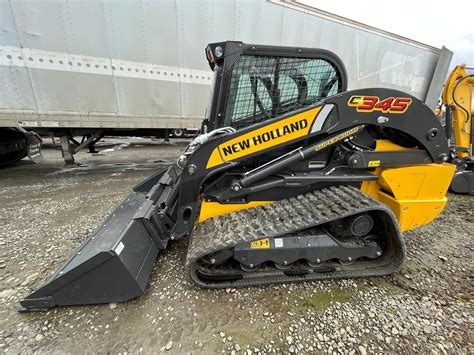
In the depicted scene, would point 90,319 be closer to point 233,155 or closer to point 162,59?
point 233,155

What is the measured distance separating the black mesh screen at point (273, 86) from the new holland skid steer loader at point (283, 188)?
1cm

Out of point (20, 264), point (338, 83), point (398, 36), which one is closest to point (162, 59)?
point (338, 83)

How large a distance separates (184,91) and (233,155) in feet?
13.1

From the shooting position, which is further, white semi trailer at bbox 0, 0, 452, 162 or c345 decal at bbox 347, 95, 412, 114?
white semi trailer at bbox 0, 0, 452, 162

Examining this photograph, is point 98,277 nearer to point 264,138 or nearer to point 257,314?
point 257,314

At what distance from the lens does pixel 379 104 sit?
205 centimetres

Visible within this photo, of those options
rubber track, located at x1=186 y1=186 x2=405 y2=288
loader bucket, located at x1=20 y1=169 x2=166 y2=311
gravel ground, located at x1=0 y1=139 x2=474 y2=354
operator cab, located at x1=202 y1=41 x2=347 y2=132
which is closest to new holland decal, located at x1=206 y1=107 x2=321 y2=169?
operator cab, located at x1=202 y1=41 x2=347 y2=132

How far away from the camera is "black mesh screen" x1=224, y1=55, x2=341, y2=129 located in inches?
86.4

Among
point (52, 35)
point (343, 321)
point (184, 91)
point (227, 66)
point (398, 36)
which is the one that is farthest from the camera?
point (398, 36)

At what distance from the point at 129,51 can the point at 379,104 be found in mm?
4875

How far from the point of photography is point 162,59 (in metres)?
4.95

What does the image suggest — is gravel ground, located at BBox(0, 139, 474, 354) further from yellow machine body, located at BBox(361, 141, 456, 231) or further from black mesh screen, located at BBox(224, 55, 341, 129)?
black mesh screen, located at BBox(224, 55, 341, 129)

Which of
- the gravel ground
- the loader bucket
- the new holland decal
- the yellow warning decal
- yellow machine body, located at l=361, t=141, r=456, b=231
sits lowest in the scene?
the gravel ground

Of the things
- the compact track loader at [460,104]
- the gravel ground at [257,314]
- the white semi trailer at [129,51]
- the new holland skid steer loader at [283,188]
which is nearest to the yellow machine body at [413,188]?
the new holland skid steer loader at [283,188]
